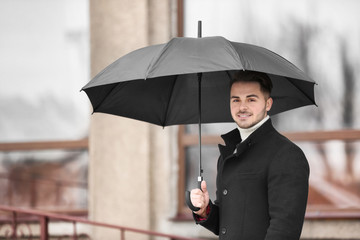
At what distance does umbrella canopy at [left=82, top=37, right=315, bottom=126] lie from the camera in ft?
8.89

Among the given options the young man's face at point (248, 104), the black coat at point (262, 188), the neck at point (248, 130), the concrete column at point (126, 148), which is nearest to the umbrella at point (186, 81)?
the young man's face at point (248, 104)

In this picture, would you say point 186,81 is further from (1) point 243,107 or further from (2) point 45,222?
(2) point 45,222

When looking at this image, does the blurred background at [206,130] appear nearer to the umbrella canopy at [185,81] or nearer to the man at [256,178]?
the umbrella canopy at [185,81]

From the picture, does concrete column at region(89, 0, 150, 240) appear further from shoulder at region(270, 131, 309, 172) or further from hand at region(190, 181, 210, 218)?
shoulder at region(270, 131, 309, 172)

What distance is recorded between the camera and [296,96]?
3359mm

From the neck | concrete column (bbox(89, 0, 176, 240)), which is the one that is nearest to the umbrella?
the neck

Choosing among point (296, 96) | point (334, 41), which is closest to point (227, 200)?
point (296, 96)

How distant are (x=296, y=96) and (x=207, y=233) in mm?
2872

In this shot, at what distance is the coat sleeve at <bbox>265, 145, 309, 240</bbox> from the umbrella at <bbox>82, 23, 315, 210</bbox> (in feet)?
1.28

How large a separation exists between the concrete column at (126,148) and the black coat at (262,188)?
319cm

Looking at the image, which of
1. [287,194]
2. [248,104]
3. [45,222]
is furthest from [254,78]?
[45,222]

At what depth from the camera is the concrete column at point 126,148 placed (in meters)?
6.02

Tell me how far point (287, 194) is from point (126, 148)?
12.2 ft

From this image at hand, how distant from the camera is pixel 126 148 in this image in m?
6.05
